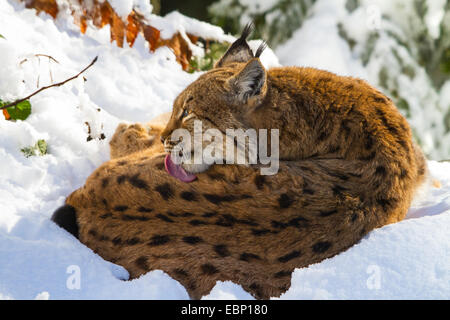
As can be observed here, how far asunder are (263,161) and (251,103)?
36cm

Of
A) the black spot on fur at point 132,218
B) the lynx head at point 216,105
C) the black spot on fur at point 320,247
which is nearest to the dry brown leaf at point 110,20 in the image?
the lynx head at point 216,105

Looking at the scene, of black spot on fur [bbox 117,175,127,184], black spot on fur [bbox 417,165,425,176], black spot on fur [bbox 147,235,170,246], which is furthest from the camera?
black spot on fur [bbox 417,165,425,176]

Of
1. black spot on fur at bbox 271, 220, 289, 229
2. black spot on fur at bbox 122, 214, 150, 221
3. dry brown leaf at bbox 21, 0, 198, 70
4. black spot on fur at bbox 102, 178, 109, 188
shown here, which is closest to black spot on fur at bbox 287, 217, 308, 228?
black spot on fur at bbox 271, 220, 289, 229

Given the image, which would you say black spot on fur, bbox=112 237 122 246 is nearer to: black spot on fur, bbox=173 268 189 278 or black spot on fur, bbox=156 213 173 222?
black spot on fur, bbox=156 213 173 222

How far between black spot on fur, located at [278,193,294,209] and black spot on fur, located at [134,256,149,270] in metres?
0.76

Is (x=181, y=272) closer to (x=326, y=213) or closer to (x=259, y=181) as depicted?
(x=259, y=181)

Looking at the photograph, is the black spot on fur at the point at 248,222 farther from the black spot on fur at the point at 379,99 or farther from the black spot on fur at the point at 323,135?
the black spot on fur at the point at 379,99

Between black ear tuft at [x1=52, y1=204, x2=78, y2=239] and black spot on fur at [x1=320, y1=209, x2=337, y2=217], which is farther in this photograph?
black ear tuft at [x1=52, y1=204, x2=78, y2=239]

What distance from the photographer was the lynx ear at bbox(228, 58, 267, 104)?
108 inches

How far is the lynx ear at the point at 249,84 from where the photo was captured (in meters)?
2.74

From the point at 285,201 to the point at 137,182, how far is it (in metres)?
0.83

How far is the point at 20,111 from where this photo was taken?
3490 millimetres

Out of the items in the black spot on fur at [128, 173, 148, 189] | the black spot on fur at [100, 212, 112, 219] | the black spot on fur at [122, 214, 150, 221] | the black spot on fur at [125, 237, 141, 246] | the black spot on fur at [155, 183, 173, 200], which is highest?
the black spot on fur at [128, 173, 148, 189]
